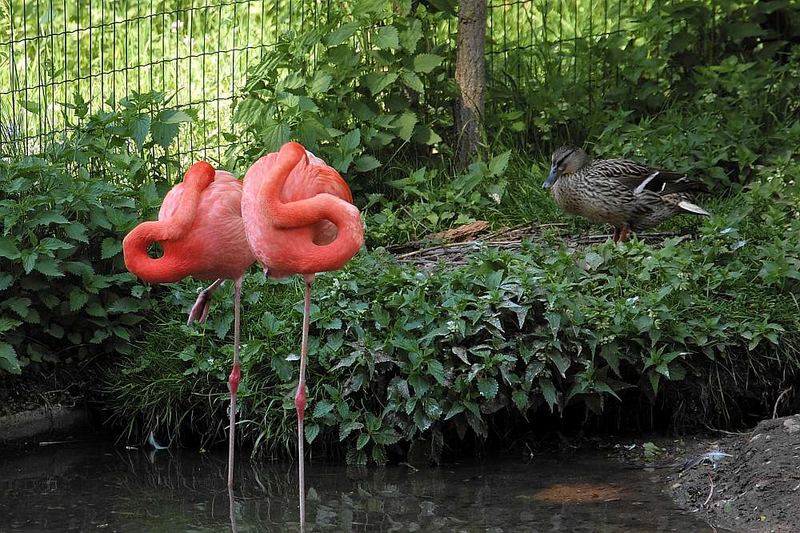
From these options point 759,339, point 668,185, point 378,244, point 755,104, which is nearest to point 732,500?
point 759,339

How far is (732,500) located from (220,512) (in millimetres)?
2075

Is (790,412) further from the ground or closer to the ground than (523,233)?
closer to the ground

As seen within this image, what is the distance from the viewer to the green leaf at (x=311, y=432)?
536 cm

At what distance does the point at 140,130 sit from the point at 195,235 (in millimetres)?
2173

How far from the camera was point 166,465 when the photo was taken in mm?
5648

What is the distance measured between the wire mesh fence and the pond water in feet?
7.38

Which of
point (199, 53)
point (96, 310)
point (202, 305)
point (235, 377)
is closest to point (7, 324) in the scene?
point (96, 310)

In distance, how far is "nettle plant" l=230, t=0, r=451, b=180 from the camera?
709 cm

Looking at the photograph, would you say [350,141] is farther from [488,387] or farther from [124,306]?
[488,387]

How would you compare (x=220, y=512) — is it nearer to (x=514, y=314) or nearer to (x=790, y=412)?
(x=514, y=314)

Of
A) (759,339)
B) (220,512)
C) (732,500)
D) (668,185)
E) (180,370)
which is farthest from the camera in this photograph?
(668,185)

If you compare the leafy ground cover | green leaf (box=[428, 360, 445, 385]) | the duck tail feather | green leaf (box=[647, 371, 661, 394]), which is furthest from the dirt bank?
the duck tail feather

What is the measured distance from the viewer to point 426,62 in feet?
24.8

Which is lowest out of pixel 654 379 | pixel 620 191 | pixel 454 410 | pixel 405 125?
pixel 454 410
